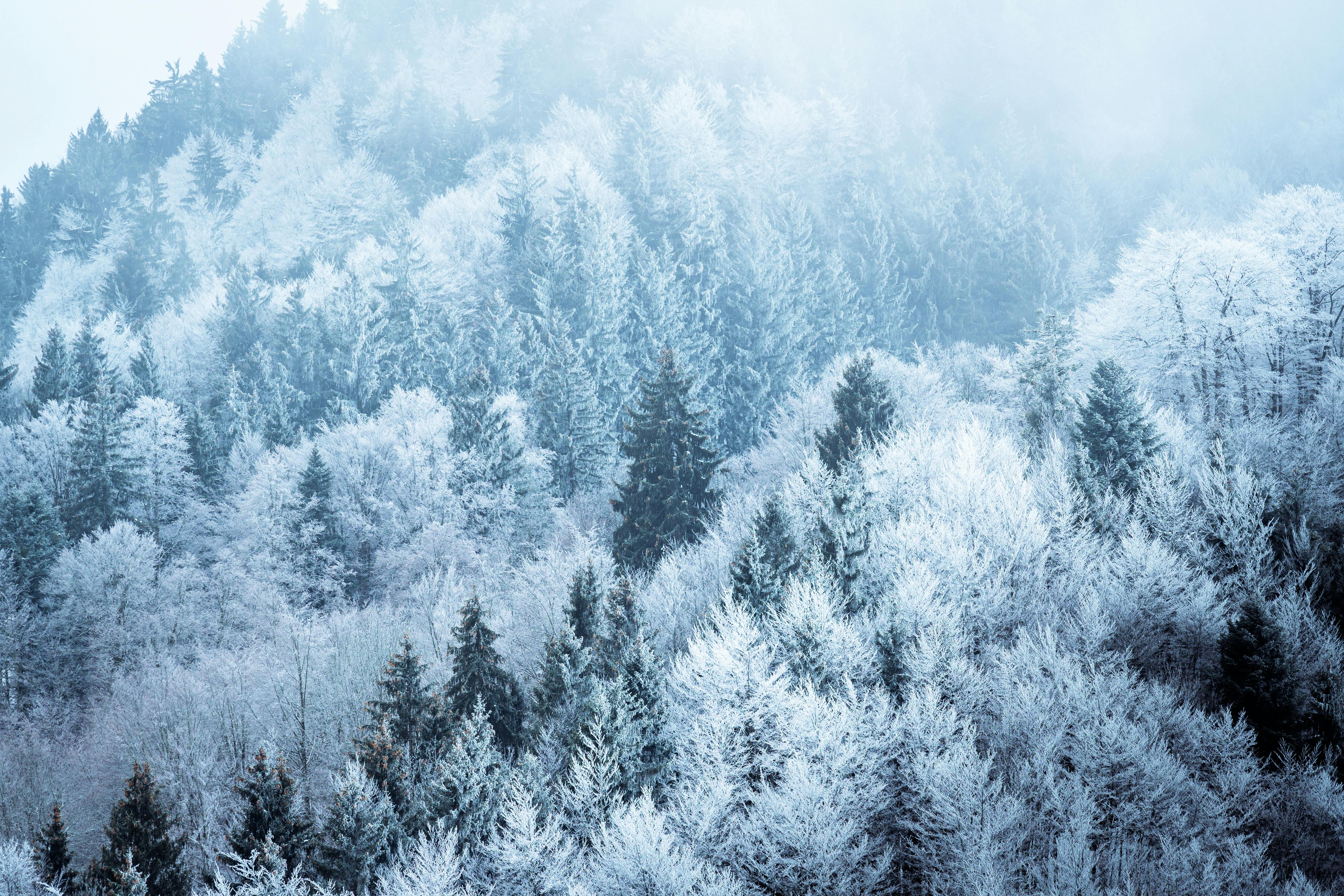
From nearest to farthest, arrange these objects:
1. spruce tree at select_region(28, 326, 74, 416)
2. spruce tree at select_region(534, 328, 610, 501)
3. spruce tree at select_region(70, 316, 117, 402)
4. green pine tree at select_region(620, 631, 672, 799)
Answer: green pine tree at select_region(620, 631, 672, 799) < spruce tree at select_region(534, 328, 610, 501) < spruce tree at select_region(28, 326, 74, 416) < spruce tree at select_region(70, 316, 117, 402)

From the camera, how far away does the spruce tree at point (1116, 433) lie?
31938mm

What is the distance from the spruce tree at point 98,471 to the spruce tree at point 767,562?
39.2 meters

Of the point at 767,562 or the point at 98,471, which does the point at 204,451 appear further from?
the point at 767,562

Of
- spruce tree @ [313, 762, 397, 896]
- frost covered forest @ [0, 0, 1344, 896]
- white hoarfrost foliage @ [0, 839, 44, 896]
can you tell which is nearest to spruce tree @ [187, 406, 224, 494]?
frost covered forest @ [0, 0, 1344, 896]

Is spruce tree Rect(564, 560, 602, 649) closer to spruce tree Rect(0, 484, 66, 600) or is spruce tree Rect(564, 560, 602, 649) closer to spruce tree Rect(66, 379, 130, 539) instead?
spruce tree Rect(0, 484, 66, 600)

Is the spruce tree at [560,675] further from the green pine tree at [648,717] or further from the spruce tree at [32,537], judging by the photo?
the spruce tree at [32,537]

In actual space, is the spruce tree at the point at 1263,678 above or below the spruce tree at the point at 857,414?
below

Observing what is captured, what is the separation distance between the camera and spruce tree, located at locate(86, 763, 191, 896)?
22.9 m

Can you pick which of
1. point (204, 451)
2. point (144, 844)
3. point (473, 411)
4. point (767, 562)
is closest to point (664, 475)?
point (767, 562)

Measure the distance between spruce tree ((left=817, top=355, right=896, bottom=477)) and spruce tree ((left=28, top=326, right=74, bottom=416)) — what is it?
52052 millimetres

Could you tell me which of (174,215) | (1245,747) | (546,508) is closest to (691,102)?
(546,508)

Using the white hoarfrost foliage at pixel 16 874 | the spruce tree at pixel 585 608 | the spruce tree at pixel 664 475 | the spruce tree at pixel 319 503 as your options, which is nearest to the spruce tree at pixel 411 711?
the spruce tree at pixel 585 608

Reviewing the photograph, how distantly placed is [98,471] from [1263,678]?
56.8m

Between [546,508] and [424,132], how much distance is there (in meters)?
64.4
